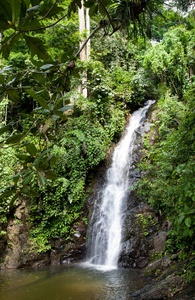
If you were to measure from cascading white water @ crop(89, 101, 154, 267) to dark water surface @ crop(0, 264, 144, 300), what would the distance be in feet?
2.87

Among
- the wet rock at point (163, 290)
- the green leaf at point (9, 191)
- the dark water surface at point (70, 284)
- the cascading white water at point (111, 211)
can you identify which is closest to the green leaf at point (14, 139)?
the green leaf at point (9, 191)

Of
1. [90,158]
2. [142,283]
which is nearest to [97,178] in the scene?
[90,158]

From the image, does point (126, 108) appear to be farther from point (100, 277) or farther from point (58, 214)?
point (100, 277)

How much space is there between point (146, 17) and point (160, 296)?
4095 mm

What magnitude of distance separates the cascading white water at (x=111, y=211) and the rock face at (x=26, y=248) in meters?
0.51

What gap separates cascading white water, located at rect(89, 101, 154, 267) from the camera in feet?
23.8

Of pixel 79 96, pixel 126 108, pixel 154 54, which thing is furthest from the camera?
pixel 126 108

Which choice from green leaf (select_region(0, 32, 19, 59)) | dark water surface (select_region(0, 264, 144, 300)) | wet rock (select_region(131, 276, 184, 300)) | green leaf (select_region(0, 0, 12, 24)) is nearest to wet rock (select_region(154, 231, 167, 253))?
dark water surface (select_region(0, 264, 144, 300))

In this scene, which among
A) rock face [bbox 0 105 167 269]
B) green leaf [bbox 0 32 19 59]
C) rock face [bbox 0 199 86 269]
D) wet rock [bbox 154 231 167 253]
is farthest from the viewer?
rock face [bbox 0 199 86 269]

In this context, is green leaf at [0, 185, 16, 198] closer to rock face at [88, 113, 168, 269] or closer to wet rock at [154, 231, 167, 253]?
rock face at [88, 113, 168, 269]

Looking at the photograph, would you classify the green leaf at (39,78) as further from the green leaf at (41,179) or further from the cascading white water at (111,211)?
the cascading white water at (111,211)

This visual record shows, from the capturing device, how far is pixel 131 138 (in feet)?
33.2

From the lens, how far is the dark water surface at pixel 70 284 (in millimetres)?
4520

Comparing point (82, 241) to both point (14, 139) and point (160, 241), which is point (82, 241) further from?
point (14, 139)
